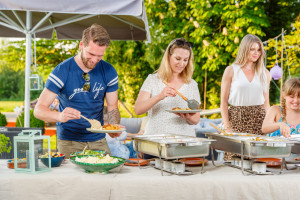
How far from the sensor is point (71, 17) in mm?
4484

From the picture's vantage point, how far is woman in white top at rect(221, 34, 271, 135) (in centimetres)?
285

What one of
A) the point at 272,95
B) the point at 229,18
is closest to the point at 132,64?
the point at 229,18

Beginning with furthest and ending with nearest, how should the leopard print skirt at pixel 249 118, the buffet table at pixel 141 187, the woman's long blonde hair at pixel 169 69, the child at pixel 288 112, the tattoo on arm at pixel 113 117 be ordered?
the leopard print skirt at pixel 249 118 < the child at pixel 288 112 < the woman's long blonde hair at pixel 169 69 < the tattoo on arm at pixel 113 117 < the buffet table at pixel 141 187

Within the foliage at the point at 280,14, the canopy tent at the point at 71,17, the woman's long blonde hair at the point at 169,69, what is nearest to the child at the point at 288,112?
the woman's long blonde hair at the point at 169,69

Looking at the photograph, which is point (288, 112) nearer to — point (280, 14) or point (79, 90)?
point (79, 90)

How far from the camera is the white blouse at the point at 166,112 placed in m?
2.38

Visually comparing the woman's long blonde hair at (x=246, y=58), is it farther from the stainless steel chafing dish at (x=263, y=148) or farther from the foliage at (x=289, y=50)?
the foliage at (x=289, y=50)

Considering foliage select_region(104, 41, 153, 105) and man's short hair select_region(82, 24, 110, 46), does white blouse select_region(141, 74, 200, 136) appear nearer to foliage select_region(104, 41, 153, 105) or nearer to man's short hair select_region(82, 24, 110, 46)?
man's short hair select_region(82, 24, 110, 46)

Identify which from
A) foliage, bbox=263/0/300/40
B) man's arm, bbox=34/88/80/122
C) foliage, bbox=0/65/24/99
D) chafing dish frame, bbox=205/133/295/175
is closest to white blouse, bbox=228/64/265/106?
chafing dish frame, bbox=205/133/295/175

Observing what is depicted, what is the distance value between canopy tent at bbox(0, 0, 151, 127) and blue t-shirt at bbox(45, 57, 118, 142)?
1.06m

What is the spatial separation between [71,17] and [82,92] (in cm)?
255

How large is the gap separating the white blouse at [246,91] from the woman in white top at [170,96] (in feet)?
1.85

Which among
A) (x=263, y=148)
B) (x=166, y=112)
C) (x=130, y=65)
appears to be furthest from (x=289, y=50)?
(x=263, y=148)

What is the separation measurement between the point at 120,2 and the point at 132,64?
7078 mm
